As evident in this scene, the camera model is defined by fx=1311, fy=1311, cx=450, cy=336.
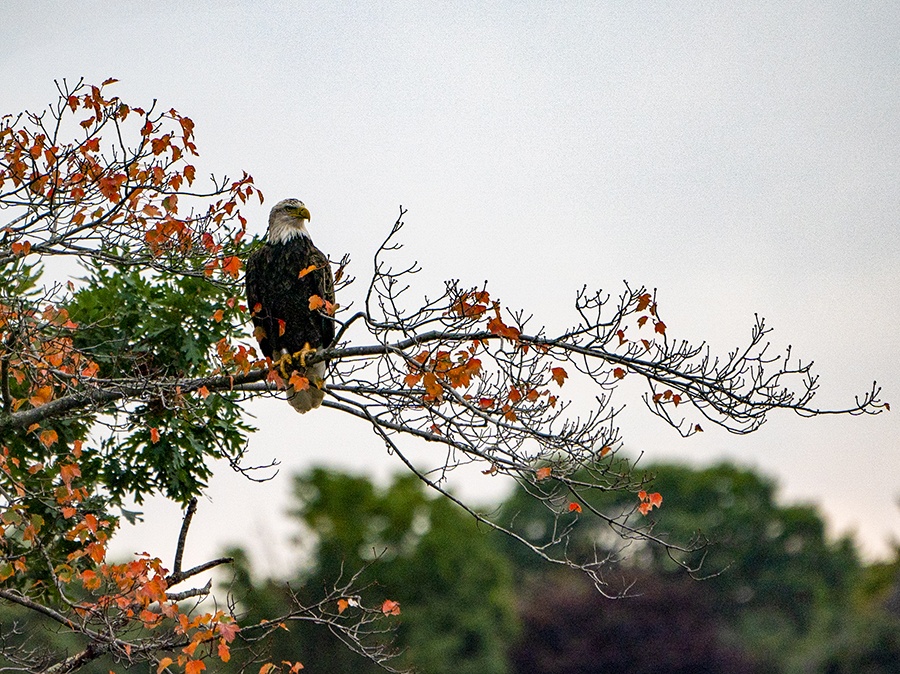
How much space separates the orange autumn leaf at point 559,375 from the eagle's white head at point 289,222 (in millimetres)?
2965

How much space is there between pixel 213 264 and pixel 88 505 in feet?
5.81

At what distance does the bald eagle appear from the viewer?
8.94 m

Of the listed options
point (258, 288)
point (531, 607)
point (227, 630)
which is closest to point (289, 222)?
point (258, 288)

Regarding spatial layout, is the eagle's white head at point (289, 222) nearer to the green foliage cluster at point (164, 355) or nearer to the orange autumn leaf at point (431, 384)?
the green foliage cluster at point (164, 355)

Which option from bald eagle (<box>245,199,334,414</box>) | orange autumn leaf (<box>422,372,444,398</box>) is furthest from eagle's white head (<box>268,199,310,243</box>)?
orange autumn leaf (<box>422,372,444,398</box>)

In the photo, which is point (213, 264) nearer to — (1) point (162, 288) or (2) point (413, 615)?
(1) point (162, 288)

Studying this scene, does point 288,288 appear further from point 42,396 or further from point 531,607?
point 531,607

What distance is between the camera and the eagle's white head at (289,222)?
9.27m

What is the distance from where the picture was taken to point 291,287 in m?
8.95

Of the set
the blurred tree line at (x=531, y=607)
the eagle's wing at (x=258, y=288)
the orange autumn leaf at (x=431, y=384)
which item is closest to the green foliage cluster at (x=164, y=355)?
the eagle's wing at (x=258, y=288)

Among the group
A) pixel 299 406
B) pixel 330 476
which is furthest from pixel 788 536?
pixel 299 406

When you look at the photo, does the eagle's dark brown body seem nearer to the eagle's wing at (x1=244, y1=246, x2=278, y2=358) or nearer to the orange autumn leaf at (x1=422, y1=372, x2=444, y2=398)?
the eagle's wing at (x1=244, y1=246, x2=278, y2=358)

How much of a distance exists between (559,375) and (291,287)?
2.66 metres

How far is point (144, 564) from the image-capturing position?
24.0 feet
